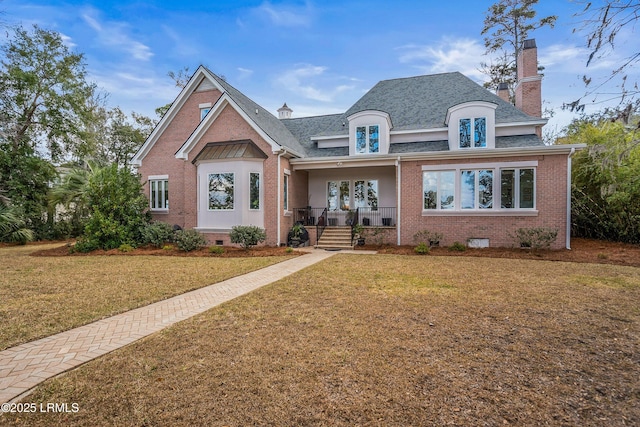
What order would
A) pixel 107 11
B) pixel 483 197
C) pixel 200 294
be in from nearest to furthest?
pixel 200 294 → pixel 107 11 → pixel 483 197

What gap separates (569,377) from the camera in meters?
3.32

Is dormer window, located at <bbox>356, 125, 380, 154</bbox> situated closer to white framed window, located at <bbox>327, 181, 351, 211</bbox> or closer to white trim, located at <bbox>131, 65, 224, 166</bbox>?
white framed window, located at <bbox>327, 181, 351, 211</bbox>

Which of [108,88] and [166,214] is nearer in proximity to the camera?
Answer: [166,214]

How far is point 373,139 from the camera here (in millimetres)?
15992

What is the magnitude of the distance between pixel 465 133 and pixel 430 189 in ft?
10.3

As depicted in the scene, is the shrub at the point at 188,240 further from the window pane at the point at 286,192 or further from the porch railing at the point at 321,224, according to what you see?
the porch railing at the point at 321,224

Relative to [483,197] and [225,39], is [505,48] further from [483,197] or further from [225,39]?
[225,39]

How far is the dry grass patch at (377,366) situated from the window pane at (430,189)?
26.7 feet

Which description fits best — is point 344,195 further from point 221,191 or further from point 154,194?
point 154,194

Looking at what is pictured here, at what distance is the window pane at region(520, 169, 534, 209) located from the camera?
43.4 ft

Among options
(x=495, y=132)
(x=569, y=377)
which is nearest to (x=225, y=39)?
(x=495, y=132)

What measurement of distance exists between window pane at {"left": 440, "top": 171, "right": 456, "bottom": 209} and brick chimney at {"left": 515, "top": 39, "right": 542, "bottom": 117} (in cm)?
609

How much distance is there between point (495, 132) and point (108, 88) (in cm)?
3200

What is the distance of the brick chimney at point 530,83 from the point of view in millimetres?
15789
